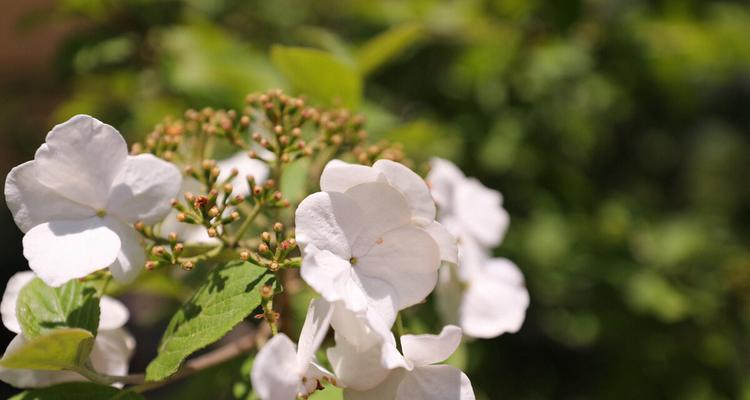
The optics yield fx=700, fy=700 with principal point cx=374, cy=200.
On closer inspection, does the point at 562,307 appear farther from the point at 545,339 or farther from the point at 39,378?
the point at 39,378

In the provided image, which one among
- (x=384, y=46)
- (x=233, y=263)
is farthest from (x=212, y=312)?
(x=384, y=46)

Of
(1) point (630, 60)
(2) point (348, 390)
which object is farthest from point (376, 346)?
(1) point (630, 60)

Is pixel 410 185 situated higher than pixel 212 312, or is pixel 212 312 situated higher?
pixel 410 185

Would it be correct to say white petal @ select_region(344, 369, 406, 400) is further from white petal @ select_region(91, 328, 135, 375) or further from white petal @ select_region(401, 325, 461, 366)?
white petal @ select_region(91, 328, 135, 375)

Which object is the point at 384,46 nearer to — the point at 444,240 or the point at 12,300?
the point at 444,240

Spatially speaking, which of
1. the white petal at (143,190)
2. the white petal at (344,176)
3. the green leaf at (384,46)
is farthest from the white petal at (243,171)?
the green leaf at (384,46)

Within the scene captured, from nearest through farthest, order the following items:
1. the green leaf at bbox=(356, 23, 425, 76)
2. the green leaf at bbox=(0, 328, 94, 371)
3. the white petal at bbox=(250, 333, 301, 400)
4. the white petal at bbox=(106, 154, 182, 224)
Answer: the white petal at bbox=(250, 333, 301, 400) < the green leaf at bbox=(0, 328, 94, 371) < the white petal at bbox=(106, 154, 182, 224) < the green leaf at bbox=(356, 23, 425, 76)

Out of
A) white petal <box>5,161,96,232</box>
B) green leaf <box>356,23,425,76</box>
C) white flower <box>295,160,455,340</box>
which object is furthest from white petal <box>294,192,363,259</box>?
green leaf <box>356,23,425,76</box>
